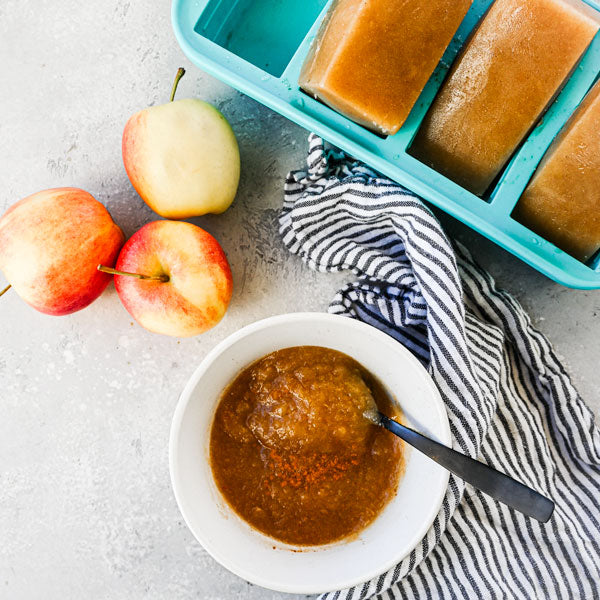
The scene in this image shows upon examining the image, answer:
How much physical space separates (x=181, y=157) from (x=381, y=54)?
1.28 ft

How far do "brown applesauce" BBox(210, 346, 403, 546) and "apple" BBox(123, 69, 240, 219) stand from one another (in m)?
0.34

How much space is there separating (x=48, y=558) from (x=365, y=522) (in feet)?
2.21

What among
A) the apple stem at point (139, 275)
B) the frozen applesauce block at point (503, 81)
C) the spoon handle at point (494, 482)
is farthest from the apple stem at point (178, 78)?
the spoon handle at point (494, 482)

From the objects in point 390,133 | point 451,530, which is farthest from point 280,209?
point 451,530

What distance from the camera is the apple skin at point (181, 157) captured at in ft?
3.51

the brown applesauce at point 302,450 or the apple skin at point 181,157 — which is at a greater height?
the apple skin at point 181,157

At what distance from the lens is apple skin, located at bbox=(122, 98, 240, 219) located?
3.51 ft

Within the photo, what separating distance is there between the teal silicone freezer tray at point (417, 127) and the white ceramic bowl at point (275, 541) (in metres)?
0.30

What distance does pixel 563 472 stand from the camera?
117 centimetres

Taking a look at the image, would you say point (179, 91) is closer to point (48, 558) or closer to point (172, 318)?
point (172, 318)

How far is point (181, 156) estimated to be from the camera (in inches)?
42.1

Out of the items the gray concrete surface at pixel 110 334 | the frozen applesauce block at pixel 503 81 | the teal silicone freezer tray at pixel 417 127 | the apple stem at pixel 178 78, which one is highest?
the frozen applesauce block at pixel 503 81

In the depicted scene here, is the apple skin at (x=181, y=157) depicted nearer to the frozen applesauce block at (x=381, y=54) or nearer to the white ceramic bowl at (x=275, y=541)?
the frozen applesauce block at (x=381, y=54)

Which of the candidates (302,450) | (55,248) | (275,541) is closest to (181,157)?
(55,248)
